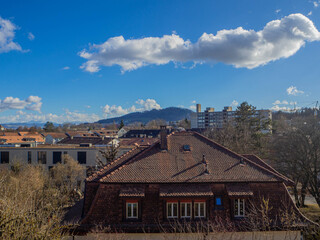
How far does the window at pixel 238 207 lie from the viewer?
1408 centimetres

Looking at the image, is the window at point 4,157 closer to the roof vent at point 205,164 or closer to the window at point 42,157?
the window at point 42,157

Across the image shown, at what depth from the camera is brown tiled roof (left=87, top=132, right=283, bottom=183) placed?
1450cm

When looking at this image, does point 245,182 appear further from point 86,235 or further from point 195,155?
point 86,235

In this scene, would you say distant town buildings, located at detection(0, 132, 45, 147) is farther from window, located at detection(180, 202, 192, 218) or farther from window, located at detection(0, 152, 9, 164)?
window, located at detection(180, 202, 192, 218)

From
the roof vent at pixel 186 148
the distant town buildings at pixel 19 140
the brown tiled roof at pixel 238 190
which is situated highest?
the roof vent at pixel 186 148

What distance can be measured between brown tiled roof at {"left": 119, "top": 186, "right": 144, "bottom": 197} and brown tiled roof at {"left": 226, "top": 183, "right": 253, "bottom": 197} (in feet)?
15.7

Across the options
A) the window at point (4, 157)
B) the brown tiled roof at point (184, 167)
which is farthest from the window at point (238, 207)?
the window at point (4, 157)

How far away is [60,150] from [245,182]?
33.9 m

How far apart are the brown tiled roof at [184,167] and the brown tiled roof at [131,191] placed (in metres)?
0.38

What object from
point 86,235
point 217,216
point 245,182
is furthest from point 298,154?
point 86,235

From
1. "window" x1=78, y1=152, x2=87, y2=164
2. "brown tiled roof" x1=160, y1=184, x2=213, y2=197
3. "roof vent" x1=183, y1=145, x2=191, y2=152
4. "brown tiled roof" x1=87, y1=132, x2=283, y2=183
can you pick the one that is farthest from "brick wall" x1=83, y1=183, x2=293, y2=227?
"window" x1=78, y1=152, x2=87, y2=164

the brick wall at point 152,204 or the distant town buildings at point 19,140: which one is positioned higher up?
the distant town buildings at point 19,140

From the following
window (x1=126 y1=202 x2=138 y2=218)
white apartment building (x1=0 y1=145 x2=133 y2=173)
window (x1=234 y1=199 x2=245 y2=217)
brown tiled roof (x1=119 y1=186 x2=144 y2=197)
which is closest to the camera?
brown tiled roof (x1=119 y1=186 x2=144 y2=197)

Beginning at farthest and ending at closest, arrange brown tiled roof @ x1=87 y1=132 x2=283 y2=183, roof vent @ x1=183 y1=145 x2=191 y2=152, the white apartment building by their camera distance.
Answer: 1. the white apartment building
2. roof vent @ x1=183 y1=145 x2=191 y2=152
3. brown tiled roof @ x1=87 y1=132 x2=283 y2=183
